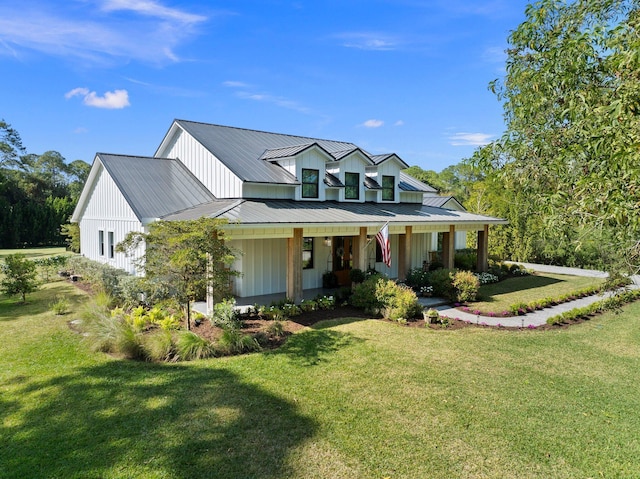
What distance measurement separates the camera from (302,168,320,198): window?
16.4 m

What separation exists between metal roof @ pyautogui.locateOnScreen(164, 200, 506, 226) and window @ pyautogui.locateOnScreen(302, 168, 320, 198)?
485mm

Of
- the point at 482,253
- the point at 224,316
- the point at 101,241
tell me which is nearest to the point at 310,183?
the point at 224,316

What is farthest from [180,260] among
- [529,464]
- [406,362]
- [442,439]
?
[529,464]

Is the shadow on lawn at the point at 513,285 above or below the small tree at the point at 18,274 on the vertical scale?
below

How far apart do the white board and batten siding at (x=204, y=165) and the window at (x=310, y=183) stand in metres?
2.86

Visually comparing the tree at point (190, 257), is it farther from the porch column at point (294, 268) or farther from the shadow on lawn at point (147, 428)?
the porch column at point (294, 268)

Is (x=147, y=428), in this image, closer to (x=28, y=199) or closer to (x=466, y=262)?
(x=466, y=262)

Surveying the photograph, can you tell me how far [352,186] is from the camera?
59.3 ft

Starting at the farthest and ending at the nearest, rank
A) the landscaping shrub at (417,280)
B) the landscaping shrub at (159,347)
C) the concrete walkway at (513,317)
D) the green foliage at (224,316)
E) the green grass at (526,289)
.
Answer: the landscaping shrub at (417,280) → the green grass at (526,289) → the concrete walkway at (513,317) → the green foliage at (224,316) → the landscaping shrub at (159,347)

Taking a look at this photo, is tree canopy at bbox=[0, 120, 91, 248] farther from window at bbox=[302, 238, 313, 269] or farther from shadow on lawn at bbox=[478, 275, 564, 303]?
shadow on lawn at bbox=[478, 275, 564, 303]

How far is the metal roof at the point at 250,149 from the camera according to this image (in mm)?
15716

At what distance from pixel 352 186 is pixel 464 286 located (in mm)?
6651

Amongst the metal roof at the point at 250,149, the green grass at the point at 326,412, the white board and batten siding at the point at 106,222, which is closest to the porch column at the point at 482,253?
the metal roof at the point at 250,149

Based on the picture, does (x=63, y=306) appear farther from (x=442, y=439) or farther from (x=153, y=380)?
(x=442, y=439)
